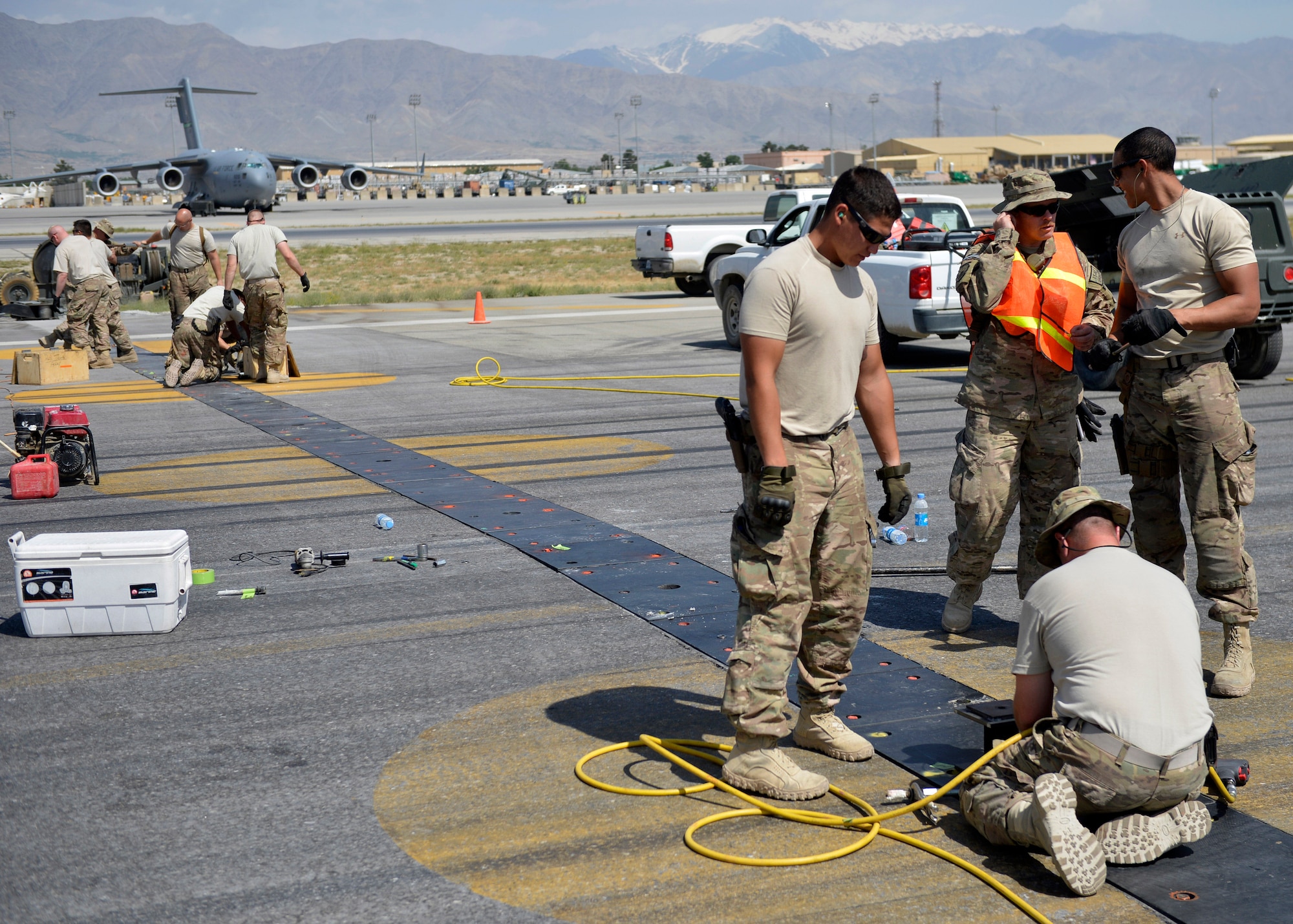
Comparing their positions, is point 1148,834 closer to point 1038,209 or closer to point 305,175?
point 1038,209

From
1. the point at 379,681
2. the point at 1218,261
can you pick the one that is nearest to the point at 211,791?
the point at 379,681

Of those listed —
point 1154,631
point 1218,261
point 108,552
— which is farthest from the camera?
point 108,552

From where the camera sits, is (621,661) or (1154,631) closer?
(1154,631)

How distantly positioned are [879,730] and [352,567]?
3.76 m

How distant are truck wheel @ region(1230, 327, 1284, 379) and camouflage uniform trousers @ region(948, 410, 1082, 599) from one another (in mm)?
10000

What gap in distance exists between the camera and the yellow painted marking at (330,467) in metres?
9.95

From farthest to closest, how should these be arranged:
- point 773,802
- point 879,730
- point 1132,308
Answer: point 1132,308 → point 879,730 → point 773,802

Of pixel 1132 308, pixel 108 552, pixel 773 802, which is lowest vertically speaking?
pixel 773 802

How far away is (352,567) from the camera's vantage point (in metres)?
7.79

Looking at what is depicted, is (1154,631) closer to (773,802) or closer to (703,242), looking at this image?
(773,802)

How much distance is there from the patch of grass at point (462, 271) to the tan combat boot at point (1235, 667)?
24.9 m

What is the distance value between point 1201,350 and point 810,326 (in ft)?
6.81

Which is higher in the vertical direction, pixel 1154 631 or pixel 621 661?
→ pixel 1154 631

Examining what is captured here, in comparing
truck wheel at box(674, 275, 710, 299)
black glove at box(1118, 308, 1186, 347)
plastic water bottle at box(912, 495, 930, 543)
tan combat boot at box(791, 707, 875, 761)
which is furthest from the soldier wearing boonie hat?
truck wheel at box(674, 275, 710, 299)
